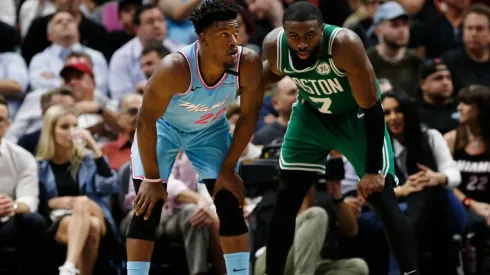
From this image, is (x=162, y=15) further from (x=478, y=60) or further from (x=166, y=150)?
(x=166, y=150)

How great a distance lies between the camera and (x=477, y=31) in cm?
840

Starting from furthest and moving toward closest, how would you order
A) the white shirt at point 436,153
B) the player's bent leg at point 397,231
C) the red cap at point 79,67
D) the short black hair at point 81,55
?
the short black hair at point 81,55
the red cap at point 79,67
the white shirt at point 436,153
the player's bent leg at point 397,231

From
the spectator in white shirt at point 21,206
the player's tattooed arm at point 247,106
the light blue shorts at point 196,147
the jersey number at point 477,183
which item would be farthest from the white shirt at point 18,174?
the jersey number at point 477,183

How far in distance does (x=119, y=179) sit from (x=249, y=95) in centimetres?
227

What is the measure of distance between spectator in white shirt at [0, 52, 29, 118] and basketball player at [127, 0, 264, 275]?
10.1 ft

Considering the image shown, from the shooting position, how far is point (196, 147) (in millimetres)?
5242

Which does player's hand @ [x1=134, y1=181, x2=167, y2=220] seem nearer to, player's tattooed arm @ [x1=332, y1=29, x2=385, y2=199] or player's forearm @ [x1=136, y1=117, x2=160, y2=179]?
player's forearm @ [x1=136, y1=117, x2=160, y2=179]

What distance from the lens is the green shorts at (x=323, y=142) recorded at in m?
5.36

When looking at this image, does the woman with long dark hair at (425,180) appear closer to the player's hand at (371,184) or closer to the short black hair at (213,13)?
the player's hand at (371,184)

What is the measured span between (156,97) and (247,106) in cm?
49

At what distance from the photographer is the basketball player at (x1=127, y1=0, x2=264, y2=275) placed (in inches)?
191

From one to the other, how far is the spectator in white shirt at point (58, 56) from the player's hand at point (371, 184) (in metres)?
3.74

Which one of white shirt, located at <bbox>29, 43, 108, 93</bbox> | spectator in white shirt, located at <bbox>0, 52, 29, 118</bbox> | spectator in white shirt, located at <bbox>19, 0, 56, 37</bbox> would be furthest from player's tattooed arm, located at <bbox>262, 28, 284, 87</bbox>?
spectator in white shirt, located at <bbox>19, 0, 56, 37</bbox>

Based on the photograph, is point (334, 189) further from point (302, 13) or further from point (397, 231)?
point (302, 13)
